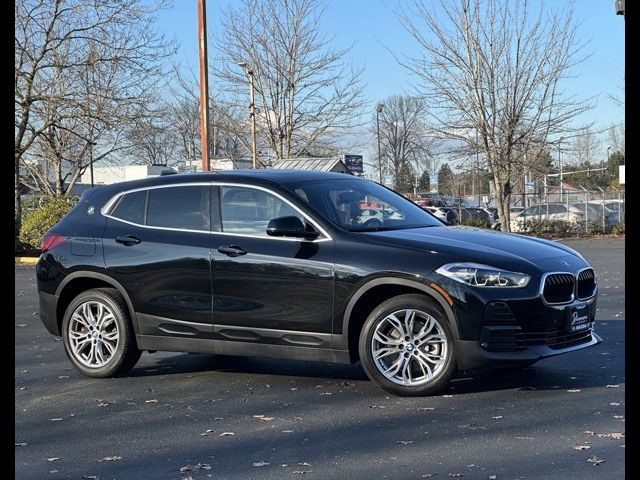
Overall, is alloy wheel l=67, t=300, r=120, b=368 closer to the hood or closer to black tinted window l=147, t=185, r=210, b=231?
black tinted window l=147, t=185, r=210, b=231

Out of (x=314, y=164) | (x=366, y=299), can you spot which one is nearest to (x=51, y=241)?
(x=366, y=299)

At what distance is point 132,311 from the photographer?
7.80 meters

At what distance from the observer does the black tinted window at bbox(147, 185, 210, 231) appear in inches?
302

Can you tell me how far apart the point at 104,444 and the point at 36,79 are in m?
26.3

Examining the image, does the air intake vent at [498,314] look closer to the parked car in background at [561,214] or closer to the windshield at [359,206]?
the windshield at [359,206]

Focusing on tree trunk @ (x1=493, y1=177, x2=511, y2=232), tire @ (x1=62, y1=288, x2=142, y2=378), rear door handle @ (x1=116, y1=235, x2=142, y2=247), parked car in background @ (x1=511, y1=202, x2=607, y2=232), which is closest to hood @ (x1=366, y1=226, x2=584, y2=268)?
rear door handle @ (x1=116, y1=235, x2=142, y2=247)

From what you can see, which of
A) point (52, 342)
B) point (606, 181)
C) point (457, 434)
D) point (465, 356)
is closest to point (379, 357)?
point (465, 356)

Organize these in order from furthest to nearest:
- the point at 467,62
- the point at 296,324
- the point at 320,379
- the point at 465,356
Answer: the point at 467,62
the point at 320,379
the point at 296,324
the point at 465,356

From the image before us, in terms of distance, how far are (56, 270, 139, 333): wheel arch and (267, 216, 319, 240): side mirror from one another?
5.34 ft

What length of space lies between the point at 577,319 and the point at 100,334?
407cm

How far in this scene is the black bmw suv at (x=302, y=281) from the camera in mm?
6586

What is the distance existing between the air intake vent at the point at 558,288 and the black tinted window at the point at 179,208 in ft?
9.28

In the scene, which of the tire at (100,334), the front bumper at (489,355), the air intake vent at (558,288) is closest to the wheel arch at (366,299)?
the front bumper at (489,355)
